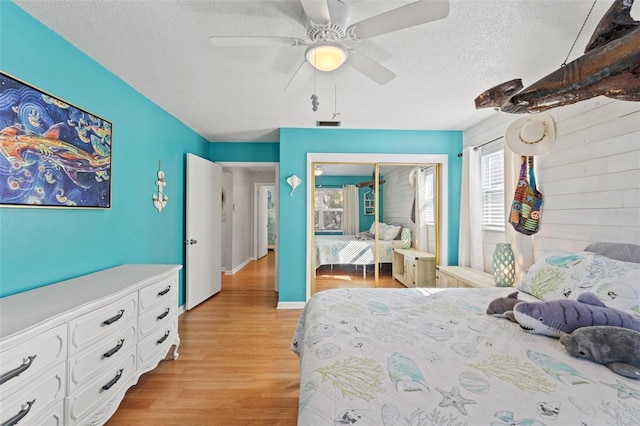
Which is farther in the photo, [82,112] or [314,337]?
[82,112]

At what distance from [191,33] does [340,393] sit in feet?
7.18

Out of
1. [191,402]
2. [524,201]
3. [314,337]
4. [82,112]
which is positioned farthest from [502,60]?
[191,402]

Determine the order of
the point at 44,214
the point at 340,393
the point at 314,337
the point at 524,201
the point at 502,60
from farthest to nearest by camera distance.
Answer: the point at 524,201 < the point at 502,60 < the point at 44,214 < the point at 314,337 < the point at 340,393

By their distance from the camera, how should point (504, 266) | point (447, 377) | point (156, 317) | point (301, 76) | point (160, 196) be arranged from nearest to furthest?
point (447, 377) → point (301, 76) → point (156, 317) → point (504, 266) → point (160, 196)

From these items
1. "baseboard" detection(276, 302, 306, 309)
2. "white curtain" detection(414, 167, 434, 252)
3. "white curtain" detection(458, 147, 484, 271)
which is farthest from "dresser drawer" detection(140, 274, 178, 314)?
"white curtain" detection(458, 147, 484, 271)

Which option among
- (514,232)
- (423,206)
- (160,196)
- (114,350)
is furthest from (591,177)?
(160,196)

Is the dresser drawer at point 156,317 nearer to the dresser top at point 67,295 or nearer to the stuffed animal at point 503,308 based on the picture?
the dresser top at point 67,295

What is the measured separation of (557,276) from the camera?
1831 mm

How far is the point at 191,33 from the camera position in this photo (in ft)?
6.05

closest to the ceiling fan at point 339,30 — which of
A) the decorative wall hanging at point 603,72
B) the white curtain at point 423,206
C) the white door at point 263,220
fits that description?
the decorative wall hanging at point 603,72

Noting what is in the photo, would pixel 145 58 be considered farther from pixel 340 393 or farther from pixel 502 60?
pixel 502 60

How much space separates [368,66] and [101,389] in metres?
2.48

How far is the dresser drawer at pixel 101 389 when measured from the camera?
1.41 metres

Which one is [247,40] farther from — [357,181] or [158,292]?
[357,181]
